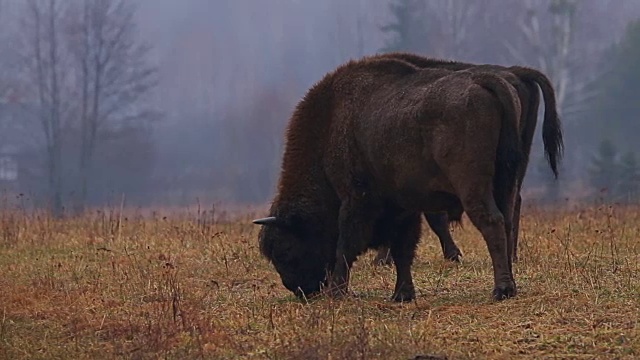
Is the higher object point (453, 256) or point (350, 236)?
point (350, 236)

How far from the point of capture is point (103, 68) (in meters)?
49.2

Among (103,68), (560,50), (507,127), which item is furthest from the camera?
(103,68)

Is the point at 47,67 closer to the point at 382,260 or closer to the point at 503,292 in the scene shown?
the point at 382,260

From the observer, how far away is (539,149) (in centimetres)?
4981

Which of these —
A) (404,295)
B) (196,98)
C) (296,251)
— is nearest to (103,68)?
(196,98)

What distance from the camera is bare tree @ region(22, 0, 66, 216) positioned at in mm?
48406

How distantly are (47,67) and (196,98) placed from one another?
34.6 feet

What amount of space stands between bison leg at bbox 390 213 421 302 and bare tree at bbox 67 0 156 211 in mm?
38624

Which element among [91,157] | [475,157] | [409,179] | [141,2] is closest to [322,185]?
[409,179]

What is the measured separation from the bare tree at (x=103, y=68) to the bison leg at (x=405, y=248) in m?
38.6

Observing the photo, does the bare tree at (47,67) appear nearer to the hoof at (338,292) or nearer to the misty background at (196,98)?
the misty background at (196,98)

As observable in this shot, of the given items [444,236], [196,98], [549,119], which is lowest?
[444,236]

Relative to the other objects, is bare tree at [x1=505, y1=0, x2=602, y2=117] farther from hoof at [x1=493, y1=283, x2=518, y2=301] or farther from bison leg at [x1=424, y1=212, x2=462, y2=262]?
hoof at [x1=493, y1=283, x2=518, y2=301]

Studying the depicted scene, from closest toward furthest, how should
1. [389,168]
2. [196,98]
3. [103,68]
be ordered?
[389,168] < [103,68] < [196,98]
